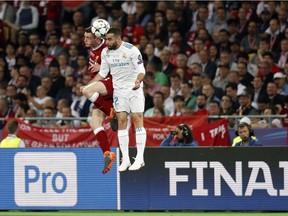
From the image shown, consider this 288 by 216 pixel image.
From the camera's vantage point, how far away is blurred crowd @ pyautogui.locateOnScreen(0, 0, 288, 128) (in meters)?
23.8

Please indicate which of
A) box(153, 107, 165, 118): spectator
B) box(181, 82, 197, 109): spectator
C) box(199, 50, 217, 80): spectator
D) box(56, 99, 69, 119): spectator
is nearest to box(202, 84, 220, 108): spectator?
box(181, 82, 197, 109): spectator

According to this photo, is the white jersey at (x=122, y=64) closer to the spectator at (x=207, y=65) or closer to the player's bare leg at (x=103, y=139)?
the player's bare leg at (x=103, y=139)

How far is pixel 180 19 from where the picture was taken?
1056 inches

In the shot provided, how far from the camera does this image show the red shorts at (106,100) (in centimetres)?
1811

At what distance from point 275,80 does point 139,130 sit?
616 centimetres

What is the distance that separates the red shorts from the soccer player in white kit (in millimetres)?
118

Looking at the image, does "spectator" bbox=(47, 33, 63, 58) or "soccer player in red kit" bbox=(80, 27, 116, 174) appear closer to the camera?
"soccer player in red kit" bbox=(80, 27, 116, 174)

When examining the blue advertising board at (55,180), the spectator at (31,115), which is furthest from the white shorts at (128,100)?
the spectator at (31,115)

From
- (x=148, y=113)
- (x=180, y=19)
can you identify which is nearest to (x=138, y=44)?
(x=180, y=19)

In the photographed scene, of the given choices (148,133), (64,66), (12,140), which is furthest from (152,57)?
(12,140)

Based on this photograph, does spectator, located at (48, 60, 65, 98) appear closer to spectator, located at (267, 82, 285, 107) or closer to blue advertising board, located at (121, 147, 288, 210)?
spectator, located at (267, 82, 285, 107)

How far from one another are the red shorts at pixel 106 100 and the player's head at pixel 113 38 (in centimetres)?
60

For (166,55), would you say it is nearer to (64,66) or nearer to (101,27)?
(64,66)

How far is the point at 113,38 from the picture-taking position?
58.0 feet
